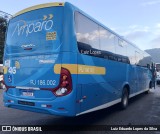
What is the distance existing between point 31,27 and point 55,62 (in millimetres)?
1390

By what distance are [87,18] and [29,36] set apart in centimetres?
180

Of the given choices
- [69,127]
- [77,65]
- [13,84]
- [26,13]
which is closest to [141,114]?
[69,127]

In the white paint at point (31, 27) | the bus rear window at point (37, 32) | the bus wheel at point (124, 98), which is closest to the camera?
the bus rear window at point (37, 32)

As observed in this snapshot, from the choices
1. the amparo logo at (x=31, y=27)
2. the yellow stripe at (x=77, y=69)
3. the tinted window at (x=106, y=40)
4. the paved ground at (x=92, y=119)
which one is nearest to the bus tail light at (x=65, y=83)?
the yellow stripe at (x=77, y=69)

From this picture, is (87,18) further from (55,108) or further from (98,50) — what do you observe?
(55,108)

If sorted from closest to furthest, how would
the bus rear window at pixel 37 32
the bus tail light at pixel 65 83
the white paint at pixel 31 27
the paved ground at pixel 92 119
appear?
1. the bus tail light at pixel 65 83
2. the bus rear window at pixel 37 32
3. the white paint at pixel 31 27
4. the paved ground at pixel 92 119

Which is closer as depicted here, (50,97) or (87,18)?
(50,97)

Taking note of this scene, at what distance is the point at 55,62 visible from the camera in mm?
5895

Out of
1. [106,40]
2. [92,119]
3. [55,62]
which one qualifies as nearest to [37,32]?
[55,62]

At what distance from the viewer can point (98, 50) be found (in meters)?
7.45

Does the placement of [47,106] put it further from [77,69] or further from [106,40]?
[106,40]

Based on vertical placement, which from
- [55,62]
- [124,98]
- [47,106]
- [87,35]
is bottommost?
[124,98]

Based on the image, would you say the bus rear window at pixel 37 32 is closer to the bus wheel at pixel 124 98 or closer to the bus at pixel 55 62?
the bus at pixel 55 62

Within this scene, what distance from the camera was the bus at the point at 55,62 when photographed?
19.1 feet
